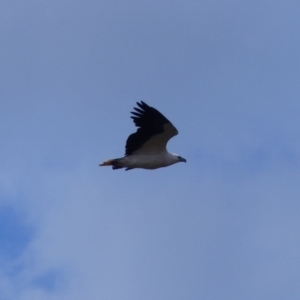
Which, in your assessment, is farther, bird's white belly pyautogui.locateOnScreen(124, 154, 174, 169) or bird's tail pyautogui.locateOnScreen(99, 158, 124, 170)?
bird's tail pyautogui.locateOnScreen(99, 158, 124, 170)

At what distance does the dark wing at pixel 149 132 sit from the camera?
74312 mm

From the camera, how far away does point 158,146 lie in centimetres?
7556

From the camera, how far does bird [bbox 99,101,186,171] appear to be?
7438 cm

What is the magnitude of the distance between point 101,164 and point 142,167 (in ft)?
4.48

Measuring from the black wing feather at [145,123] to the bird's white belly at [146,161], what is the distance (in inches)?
18.3

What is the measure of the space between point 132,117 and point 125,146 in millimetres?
1389

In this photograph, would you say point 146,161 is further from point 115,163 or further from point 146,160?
point 115,163

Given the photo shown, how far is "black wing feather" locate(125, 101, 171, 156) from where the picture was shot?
74188 mm

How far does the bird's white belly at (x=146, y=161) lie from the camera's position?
7544cm

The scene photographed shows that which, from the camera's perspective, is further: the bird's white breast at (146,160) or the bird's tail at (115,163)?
the bird's tail at (115,163)

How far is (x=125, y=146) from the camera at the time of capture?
7550 cm

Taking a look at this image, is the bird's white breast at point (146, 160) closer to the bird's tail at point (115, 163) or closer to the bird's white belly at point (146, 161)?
the bird's white belly at point (146, 161)

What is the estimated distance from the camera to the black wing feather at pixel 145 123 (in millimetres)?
74188

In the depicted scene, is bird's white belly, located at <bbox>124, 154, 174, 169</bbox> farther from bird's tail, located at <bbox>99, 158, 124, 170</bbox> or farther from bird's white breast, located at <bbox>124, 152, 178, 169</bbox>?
bird's tail, located at <bbox>99, 158, 124, 170</bbox>
